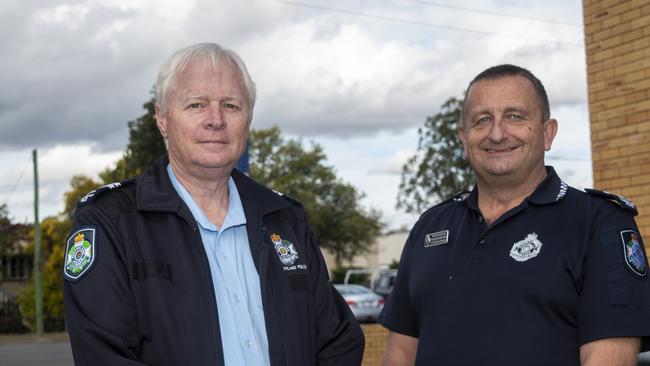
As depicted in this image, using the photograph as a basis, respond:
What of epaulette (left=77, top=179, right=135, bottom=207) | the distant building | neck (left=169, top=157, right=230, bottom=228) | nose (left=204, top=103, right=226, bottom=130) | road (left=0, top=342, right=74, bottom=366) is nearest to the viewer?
epaulette (left=77, top=179, right=135, bottom=207)

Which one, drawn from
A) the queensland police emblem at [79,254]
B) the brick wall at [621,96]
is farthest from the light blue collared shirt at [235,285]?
the brick wall at [621,96]

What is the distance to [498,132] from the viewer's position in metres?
3.27

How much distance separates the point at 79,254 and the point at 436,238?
1497mm

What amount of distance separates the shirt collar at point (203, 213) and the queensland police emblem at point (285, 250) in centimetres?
14

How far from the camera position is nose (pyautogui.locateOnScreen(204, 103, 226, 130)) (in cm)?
292

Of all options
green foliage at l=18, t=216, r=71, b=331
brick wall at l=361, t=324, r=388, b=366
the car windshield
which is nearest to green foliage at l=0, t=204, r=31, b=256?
green foliage at l=18, t=216, r=71, b=331

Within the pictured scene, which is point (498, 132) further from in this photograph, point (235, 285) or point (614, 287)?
point (235, 285)

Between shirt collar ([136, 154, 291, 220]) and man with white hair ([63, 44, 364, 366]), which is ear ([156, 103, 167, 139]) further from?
shirt collar ([136, 154, 291, 220])

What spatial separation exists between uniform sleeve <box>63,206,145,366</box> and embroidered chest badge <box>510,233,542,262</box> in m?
1.40

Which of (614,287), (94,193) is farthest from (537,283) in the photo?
(94,193)

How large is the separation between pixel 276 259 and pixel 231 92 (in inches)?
23.6

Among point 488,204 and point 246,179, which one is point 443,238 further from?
point 246,179

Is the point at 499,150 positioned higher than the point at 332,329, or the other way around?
the point at 499,150

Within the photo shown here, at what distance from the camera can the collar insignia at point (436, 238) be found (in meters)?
3.53
